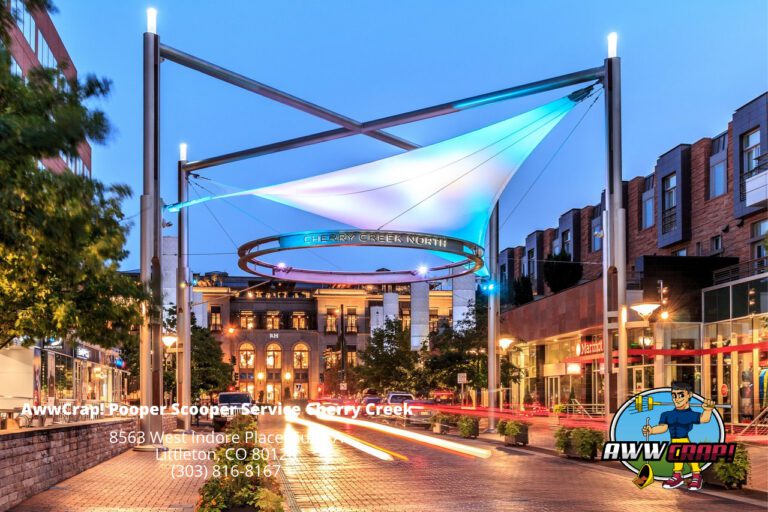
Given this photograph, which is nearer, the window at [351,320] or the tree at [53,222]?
the tree at [53,222]

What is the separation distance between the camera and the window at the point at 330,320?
144 m

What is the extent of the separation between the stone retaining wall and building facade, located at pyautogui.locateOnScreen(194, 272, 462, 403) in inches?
4459

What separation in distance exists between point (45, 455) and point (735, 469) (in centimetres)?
1224

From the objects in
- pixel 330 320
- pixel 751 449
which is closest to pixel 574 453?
pixel 751 449

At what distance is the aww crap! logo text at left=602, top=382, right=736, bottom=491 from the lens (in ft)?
41.3

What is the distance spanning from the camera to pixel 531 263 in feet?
271

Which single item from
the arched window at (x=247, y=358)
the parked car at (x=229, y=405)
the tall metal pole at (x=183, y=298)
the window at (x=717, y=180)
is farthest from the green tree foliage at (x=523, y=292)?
the arched window at (x=247, y=358)

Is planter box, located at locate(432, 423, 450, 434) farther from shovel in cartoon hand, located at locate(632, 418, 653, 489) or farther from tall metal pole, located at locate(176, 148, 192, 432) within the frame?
shovel in cartoon hand, located at locate(632, 418, 653, 489)

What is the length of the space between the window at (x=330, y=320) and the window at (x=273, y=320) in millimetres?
7302

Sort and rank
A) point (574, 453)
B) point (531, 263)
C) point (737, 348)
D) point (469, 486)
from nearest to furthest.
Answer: point (469, 486) < point (574, 453) < point (737, 348) < point (531, 263)

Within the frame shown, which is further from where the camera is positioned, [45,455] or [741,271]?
[741,271]

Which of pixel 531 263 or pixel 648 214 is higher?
pixel 648 214

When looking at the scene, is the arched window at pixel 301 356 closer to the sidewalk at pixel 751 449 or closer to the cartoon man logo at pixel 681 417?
the sidewalk at pixel 751 449

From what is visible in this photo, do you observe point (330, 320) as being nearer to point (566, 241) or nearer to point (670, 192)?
point (566, 241)
